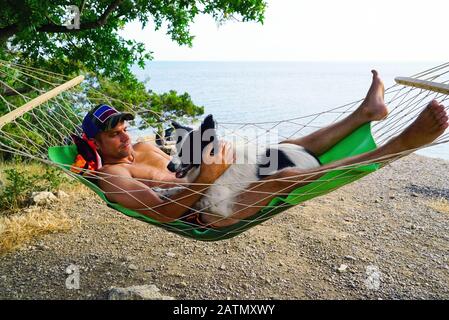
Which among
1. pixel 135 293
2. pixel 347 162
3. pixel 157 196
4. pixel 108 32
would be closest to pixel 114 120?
pixel 157 196

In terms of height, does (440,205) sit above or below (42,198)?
below

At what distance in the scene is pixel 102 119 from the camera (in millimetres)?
1918

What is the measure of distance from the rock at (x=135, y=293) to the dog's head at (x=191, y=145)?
0.60m

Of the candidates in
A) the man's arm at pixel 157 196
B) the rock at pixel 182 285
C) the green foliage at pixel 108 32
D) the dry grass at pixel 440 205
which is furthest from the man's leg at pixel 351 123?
the dry grass at pixel 440 205

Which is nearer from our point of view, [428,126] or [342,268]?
[428,126]

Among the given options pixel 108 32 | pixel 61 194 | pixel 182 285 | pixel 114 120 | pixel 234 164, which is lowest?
pixel 182 285

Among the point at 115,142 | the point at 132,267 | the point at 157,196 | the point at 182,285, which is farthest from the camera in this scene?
the point at 132,267

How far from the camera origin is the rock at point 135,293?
1.97 m

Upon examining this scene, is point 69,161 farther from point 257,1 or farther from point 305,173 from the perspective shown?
point 257,1

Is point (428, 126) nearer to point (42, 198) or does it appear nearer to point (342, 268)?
point (342, 268)

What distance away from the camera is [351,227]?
3.04 meters

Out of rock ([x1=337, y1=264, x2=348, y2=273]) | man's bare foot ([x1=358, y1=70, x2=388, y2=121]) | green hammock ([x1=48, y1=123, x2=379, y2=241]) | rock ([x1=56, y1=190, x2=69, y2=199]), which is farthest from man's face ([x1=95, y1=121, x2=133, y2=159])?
rock ([x1=56, y1=190, x2=69, y2=199])

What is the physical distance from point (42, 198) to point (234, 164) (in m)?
2.02
